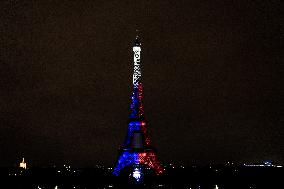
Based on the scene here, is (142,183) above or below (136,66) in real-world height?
below

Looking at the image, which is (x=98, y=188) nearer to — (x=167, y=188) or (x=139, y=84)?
(x=167, y=188)

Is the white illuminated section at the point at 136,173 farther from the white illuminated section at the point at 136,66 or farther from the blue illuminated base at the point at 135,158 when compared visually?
the white illuminated section at the point at 136,66

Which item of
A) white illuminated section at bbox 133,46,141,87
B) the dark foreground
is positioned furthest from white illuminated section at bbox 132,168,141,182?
white illuminated section at bbox 133,46,141,87

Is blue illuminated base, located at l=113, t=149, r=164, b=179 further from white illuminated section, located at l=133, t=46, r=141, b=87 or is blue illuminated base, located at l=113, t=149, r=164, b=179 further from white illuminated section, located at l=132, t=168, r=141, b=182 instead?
white illuminated section, located at l=133, t=46, r=141, b=87

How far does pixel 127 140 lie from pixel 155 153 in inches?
278

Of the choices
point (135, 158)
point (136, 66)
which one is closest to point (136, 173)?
point (135, 158)

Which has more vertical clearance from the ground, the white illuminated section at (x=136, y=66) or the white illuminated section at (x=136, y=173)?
the white illuminated section at (x=136, y=66)

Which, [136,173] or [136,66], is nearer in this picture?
[136,66]

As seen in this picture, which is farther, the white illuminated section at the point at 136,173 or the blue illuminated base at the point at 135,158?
the white illuminated section at the point at 136,173

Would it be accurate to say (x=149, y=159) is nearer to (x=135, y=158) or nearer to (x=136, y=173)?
(x=135, y=158)

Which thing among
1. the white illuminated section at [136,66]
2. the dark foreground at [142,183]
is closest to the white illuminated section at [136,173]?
the dark foreground at [142,183]

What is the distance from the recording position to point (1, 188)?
7944 cm

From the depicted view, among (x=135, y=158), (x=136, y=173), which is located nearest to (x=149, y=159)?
(x=135, y=158)

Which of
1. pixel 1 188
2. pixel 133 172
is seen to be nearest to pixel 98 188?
pixel 1 188
